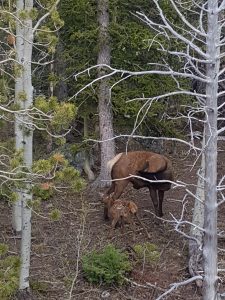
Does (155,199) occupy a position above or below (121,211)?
above

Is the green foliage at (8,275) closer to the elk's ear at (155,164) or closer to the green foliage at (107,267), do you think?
the green foliage at (107,267)

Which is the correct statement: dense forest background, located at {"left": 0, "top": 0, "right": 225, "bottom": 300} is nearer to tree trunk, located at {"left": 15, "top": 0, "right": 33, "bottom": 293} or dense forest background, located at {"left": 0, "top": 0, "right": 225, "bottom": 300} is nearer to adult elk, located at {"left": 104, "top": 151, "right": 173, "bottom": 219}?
tree trunk, located at {"left": 15, "top": 0, "right": 33, "bottom": 293}

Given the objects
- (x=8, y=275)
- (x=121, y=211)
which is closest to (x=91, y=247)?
(x=121, y=211)

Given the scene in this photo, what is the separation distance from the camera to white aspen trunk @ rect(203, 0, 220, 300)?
4746 mm

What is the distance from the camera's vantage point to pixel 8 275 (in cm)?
716

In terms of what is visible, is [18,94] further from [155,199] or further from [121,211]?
[155,199]

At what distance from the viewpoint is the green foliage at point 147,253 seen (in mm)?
9168

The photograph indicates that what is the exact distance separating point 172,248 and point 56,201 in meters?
3.72

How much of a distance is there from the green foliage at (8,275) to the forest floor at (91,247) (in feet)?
3.35

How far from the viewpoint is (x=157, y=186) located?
11469 mm

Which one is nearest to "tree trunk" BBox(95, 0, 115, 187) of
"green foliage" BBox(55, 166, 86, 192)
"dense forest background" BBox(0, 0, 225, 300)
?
"dense forest background" BBox(0, 0, 225, 300)

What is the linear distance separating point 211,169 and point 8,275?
3.42 m

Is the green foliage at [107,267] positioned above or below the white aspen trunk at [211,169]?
below

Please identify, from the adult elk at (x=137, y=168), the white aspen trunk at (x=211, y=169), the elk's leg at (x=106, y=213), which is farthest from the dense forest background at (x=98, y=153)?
the adult elk at (x=137, y=168)
